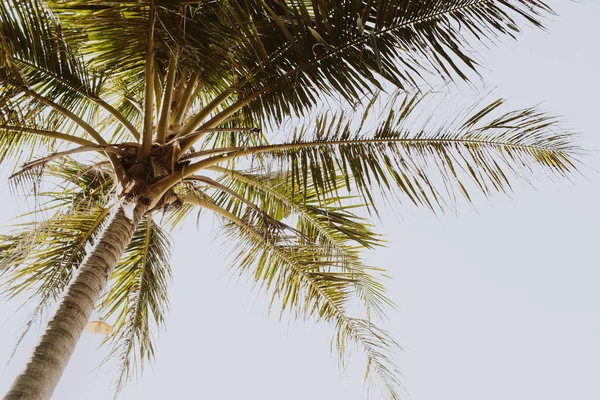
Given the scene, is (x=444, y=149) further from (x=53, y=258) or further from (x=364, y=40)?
(x=53, y=258)

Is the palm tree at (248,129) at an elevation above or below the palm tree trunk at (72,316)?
above

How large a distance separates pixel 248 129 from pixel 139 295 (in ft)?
8.11

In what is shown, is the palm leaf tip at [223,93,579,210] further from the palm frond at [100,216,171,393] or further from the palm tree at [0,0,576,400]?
the palm frond at [100,216,171,393]

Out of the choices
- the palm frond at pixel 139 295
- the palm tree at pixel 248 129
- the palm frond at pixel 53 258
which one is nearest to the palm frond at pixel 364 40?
the palm tree at pixel 248 129

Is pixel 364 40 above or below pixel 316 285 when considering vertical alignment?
above

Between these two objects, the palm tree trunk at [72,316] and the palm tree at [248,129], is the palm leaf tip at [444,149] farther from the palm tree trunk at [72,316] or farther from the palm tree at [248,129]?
the palm tree trunk at [72,316]

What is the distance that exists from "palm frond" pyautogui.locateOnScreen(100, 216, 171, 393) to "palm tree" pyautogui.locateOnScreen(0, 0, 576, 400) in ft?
0.06

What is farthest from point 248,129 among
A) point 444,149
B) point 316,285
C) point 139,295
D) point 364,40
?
point 139,295

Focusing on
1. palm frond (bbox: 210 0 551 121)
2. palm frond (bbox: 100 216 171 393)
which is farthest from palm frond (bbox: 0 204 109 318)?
palm frond (bbox: 210 0 551 121)

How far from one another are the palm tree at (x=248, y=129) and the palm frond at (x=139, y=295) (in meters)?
0.02

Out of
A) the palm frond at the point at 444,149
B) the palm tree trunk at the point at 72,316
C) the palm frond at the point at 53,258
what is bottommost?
the palm tree trunk at the point at 72,316

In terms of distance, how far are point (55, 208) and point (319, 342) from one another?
3020 millimetres

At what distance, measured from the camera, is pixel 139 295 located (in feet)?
17.7

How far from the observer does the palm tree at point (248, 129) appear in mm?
3512
